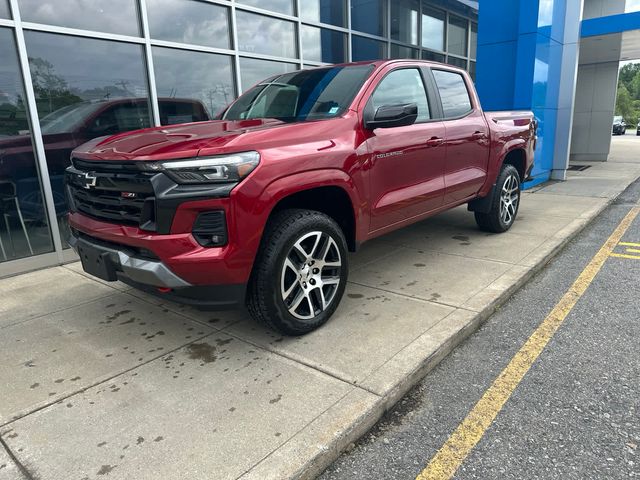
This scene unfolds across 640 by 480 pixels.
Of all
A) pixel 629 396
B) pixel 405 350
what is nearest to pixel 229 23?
pixel 405 350

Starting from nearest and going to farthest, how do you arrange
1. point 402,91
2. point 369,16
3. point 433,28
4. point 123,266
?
point 123,266, point 402,91, point 369,16, point 433,28

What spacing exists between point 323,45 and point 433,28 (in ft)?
14.7

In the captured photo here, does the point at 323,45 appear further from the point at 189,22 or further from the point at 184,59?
the point at 184,59

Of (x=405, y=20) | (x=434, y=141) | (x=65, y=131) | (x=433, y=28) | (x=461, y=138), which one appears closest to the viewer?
→ (x=434, y=141)

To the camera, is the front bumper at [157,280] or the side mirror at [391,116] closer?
the front bumper at [157,280]

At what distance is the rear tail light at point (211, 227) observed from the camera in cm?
268

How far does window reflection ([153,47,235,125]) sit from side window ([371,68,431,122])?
3.33 metres

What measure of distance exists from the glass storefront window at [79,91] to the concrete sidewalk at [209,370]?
1.56 m

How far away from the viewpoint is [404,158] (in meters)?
3.95

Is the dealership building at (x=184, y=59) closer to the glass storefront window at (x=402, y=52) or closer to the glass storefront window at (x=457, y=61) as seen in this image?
the glass storefront window at (x=402, y=52)

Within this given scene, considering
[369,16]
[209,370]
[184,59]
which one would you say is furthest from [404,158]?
[369,16]

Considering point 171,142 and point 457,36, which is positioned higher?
point 457,36

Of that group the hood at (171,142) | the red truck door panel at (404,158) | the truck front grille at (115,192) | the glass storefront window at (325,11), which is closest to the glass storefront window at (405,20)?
the glass storefront window at (325,11)

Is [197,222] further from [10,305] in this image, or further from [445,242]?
[445,242]
